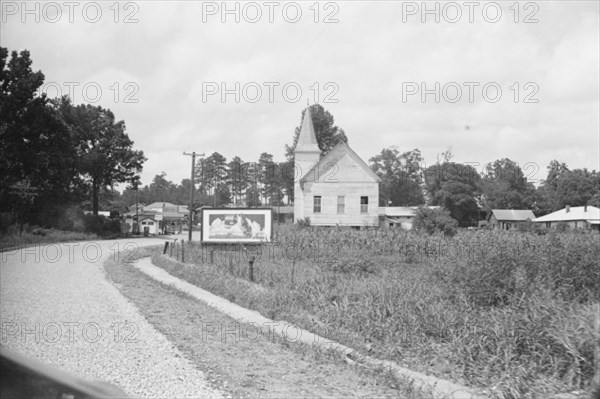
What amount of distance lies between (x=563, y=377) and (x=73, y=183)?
191 ft

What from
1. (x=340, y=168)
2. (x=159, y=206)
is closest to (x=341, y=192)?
(x=340, y=168)

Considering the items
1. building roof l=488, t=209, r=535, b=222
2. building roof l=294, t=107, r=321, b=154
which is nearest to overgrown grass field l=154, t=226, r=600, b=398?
building roof l=294, t=107, r=321, b=154

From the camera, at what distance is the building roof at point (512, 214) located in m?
62.2

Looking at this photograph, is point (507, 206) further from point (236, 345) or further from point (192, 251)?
point (236, 345)

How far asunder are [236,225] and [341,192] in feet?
33.6

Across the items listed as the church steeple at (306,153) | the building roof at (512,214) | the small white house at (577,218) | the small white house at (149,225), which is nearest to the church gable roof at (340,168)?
the church steeple at (306,153)

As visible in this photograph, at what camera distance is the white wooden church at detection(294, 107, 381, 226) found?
3803 cm

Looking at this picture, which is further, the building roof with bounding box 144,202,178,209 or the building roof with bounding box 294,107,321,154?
the building roof with bounding box 144,202,178,209

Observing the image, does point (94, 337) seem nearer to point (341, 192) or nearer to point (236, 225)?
point (236, 225)

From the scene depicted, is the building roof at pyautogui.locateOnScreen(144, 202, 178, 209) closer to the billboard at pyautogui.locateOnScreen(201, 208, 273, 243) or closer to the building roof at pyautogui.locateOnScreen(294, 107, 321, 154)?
the building roof at pyautogui.locateOnScreen(294, 107, 321, 154)

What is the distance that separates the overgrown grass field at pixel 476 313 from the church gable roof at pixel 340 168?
21241 millimetres

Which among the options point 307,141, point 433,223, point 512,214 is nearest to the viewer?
point 433,223

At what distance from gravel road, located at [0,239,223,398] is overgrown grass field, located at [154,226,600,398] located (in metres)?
3.06

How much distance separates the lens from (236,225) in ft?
102
